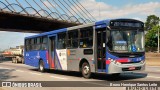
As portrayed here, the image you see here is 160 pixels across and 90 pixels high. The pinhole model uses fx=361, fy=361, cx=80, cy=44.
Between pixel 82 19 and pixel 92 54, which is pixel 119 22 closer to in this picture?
pixel 92 54

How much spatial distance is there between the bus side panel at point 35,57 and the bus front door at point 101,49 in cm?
786

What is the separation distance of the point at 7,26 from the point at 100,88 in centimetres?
4967

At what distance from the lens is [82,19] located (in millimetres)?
65750

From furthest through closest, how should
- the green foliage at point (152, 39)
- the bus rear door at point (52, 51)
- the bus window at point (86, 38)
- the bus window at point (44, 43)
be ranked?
the green foliage at point (152, 39) < the bus window at point (44, 43) < the bus rear door at point (52, 51) < the bus window at point (86, 38)

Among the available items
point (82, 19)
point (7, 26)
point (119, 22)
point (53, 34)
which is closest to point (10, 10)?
point (7, 26)

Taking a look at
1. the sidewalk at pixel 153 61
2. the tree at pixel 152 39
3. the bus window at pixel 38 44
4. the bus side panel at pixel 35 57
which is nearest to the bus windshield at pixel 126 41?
the bus side panel at pixel 35 57

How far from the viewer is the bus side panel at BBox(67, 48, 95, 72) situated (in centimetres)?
1786

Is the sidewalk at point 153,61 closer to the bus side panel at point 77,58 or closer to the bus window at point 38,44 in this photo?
the bus window at point 38,44

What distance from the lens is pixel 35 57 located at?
88.4ft

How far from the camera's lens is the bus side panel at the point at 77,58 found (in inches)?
703

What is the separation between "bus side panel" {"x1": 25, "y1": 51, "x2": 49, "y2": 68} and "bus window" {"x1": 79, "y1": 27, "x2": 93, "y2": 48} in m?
6.32

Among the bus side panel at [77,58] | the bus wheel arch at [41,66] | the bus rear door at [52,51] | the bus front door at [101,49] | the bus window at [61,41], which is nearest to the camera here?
the bus front door at [101,49]

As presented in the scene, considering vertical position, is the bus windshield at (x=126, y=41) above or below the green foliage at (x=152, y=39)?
below

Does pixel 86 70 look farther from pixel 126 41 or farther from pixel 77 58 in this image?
pixel 126 41
